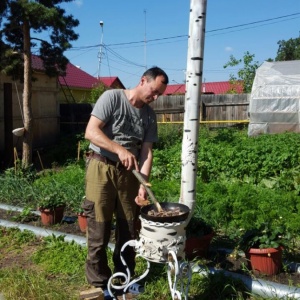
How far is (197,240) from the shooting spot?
4172mm

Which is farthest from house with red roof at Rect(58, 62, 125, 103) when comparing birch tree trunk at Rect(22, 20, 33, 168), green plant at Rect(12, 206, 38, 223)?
green plant at Rect(12, 206, 38, 223)

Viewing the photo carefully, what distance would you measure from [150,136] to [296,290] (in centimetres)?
172

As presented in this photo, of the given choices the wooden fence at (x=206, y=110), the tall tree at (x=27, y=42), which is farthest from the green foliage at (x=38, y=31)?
the wooden fence at (x=206, y=110)

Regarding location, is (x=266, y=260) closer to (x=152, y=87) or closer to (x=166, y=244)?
(x=166, y=244)

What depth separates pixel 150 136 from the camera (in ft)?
12.3

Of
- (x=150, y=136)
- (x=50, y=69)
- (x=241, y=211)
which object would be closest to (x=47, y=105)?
(x=50, y=69)

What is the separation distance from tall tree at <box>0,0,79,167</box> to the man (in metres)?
7.27

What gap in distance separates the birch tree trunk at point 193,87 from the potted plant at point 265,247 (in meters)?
0.72

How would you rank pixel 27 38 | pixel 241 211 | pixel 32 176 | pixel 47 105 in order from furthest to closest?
1. pixel 47 105
2. pixel 27 38
3. pixel 32 176
4. pixel 241 211

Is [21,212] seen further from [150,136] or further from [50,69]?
[50,69]

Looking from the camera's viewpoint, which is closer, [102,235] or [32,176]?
[102,235]

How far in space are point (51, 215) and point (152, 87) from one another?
129 inches

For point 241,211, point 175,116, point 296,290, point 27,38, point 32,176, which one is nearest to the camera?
point 296,290

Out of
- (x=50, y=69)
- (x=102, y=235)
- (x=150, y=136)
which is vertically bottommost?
(x=102, y=235)
